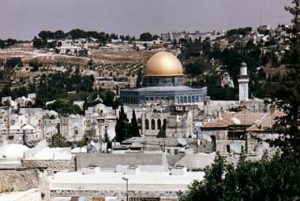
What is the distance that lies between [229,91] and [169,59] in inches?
471

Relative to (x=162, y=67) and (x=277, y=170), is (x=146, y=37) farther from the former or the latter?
(x=277, y=170)

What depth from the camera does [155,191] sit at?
1791cm

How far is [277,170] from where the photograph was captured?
13.0m

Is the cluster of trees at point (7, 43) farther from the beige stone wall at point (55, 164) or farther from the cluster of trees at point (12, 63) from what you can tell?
the beige stone wall at point (55, 164)

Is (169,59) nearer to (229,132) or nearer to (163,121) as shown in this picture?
(163,121)

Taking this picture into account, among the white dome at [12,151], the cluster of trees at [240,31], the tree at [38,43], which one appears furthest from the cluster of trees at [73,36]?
the white dome at [12,151]

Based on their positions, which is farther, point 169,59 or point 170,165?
point 169,59

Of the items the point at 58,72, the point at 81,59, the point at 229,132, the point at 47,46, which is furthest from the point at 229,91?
the point at 47,46

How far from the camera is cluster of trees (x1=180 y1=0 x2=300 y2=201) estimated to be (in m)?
12.6

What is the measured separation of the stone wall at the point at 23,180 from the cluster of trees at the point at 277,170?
3.03 meters

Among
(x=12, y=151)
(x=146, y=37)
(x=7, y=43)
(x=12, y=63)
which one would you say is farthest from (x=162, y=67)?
(x=146, y=37)

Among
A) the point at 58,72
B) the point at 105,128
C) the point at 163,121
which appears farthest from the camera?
the point at 58,72

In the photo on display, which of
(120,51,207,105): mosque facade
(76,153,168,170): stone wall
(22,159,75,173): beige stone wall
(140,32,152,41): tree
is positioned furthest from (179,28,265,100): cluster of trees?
(140,32,152,41): tree

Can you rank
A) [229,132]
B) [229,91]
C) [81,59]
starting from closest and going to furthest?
1. [229,132]
2. [229,91]
3. [81,59]
